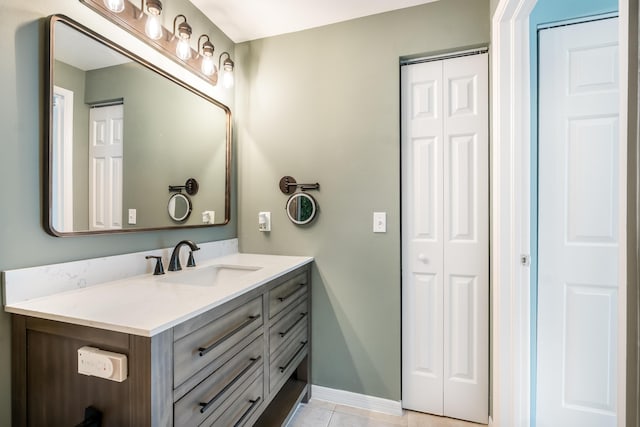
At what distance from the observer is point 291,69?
2.03 m

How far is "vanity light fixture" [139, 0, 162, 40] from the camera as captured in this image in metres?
1.42

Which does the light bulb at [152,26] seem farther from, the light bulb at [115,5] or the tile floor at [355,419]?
the tile floor at [355,419]

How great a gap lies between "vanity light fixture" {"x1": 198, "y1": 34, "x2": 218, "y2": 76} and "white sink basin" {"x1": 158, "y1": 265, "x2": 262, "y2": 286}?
117 cm

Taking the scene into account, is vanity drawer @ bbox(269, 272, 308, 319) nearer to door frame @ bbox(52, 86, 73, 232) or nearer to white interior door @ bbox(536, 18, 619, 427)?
door frame @ bbox(52, 86, 73, 232)

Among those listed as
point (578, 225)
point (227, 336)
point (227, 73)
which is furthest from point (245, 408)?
point (227, 73)

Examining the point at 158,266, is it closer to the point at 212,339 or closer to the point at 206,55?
the point at 212,339

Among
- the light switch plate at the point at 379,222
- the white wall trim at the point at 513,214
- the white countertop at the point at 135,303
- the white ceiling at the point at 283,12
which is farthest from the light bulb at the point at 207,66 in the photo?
the white wall trim at the point at 513,214

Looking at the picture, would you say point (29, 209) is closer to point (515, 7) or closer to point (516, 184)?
point (516, 184)

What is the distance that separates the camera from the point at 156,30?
1484mm

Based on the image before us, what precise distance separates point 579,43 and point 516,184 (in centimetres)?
76

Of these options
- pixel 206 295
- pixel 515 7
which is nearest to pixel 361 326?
pixel 206 295

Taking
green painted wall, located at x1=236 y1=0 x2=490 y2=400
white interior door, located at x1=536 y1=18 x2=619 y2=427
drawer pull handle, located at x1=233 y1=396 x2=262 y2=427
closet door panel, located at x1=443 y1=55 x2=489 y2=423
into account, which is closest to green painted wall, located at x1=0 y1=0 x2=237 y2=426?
drawer pull handle, located at x1=233 y1=396 x2=262 y2=427

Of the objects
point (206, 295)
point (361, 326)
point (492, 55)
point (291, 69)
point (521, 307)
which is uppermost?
point (291, 69)

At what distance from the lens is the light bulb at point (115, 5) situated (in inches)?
50.6
